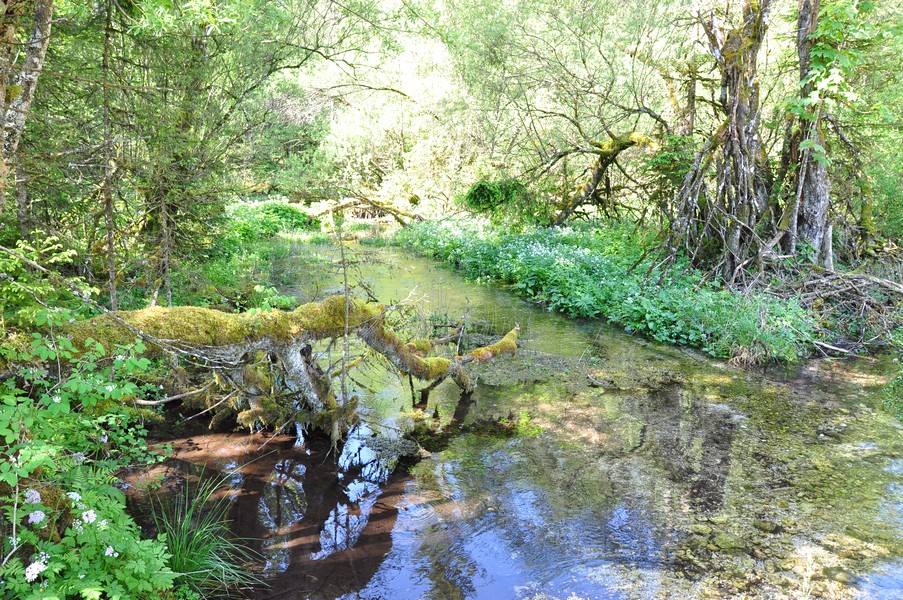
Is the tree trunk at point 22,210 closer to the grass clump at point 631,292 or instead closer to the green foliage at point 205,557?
the green foliage at point 205,557

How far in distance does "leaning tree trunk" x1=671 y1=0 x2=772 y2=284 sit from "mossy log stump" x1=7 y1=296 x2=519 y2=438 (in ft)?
20.8

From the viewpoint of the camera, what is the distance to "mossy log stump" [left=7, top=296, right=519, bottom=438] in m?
4.24

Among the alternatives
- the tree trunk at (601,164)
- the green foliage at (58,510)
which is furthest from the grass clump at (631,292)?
the green foliage at (58,510)

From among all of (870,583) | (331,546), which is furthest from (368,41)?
(870,583)

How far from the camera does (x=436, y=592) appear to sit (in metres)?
4.09

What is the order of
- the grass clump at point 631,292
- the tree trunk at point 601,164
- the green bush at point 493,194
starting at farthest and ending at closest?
1. the green bush at point 493,194
2. the tree trunk at point 601,164
3. the grass clump at point 631,292

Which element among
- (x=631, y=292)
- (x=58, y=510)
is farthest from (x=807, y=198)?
(x=58, y=510)

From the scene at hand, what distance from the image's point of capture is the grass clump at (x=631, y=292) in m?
9.20

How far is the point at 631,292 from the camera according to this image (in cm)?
1117

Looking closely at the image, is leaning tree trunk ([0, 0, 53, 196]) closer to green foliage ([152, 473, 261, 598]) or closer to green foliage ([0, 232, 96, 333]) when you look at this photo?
green foliage ([0, 232, 96, 333])

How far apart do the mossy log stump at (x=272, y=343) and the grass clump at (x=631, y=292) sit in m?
4.40

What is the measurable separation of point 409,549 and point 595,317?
Result: 7.70 m

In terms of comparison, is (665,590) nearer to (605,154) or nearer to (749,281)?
(749,281)

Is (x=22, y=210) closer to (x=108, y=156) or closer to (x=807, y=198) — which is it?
(x=108, y=156)
